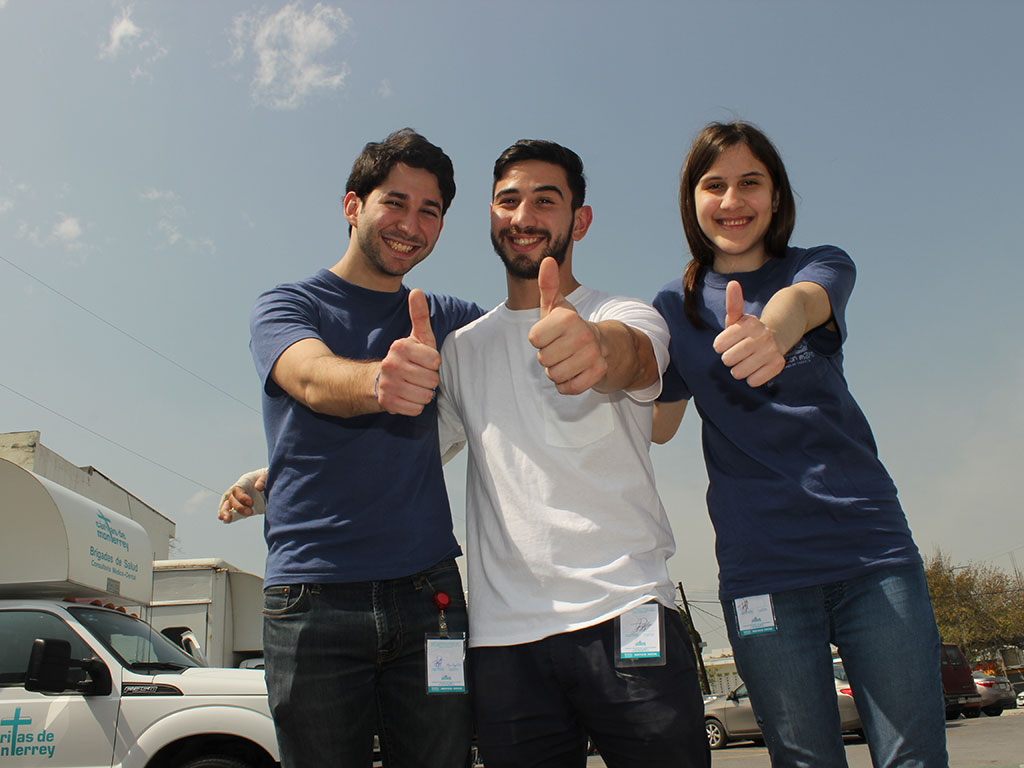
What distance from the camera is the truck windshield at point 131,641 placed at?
219 inches

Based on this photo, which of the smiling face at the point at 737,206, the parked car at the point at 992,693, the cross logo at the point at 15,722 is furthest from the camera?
the parked car at the point at 992,693

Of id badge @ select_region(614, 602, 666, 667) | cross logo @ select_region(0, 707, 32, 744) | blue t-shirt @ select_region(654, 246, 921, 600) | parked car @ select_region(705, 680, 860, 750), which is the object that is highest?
blue t-shirt @ select_region(654, 246, 921, 600)

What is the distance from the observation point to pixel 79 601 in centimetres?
626

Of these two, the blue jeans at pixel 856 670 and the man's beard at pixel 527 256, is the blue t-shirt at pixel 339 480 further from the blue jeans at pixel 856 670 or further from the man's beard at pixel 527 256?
the blue jeans at pixel 856 670

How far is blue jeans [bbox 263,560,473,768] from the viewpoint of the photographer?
2207mm

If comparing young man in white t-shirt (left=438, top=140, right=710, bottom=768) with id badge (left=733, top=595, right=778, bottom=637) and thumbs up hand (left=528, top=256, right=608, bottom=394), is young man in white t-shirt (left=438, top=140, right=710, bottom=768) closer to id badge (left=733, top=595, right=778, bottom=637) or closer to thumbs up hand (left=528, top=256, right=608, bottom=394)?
thumbs up hand (left=528, top=256, right=608, bottom=394)

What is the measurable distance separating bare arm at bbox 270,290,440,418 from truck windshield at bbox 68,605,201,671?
4.37 metres

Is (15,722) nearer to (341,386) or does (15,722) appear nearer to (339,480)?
(339,480)

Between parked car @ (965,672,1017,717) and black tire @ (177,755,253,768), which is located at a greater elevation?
black tire @ (177,755,253,768)

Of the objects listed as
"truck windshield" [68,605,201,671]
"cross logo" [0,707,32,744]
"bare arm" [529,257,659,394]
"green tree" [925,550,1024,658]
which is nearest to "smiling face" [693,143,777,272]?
"bare arm" [529,257,659,394]

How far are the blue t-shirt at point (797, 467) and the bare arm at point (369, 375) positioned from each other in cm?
105

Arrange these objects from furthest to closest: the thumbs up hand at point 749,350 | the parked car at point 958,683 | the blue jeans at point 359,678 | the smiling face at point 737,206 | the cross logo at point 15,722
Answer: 1. the parked car at point 958,683
2. the cross logo at point 15,722
3. the smiling face at point 737,206
4. the blue jeans at point 359,678
5. the thumbs up hand at point 749,350

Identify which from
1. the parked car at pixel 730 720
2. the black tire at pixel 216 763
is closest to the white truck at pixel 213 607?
the black tire at pixel 216 763

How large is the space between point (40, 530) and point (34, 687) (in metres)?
1.35
